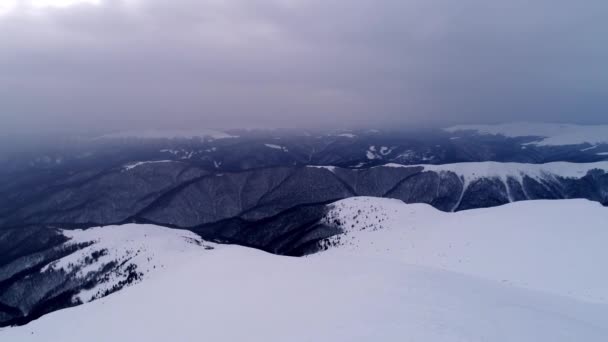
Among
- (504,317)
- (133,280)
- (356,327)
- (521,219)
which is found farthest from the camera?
(133,280)

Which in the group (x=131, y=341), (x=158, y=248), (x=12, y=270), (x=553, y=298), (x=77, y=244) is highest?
(x=553, y=298)

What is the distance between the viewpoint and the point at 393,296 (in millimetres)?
26000

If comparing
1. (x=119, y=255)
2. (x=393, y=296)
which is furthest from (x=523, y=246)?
(x=119, y=255)

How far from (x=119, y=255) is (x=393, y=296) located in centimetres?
12503

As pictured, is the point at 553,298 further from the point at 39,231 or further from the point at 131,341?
the point at 39,231

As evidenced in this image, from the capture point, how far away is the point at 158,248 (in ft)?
389

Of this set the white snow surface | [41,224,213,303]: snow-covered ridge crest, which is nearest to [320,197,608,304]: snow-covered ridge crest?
the white snow surface

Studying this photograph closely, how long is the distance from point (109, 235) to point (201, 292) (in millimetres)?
132575

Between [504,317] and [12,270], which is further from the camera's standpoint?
[12,270]

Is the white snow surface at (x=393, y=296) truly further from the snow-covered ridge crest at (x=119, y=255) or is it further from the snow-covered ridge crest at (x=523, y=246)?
the snow-covered ridge crest at (x=119, y=255)

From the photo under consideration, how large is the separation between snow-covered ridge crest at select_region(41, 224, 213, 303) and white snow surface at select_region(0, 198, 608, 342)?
206 ft

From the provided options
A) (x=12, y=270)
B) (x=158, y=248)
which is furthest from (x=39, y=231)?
(x=158, y=248)

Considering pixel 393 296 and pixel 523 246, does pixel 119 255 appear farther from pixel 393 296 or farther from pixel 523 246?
pixel 393 296

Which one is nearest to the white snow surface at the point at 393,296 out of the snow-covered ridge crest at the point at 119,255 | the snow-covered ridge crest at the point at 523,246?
the snow-covered ridge crest at the point at 523,246
